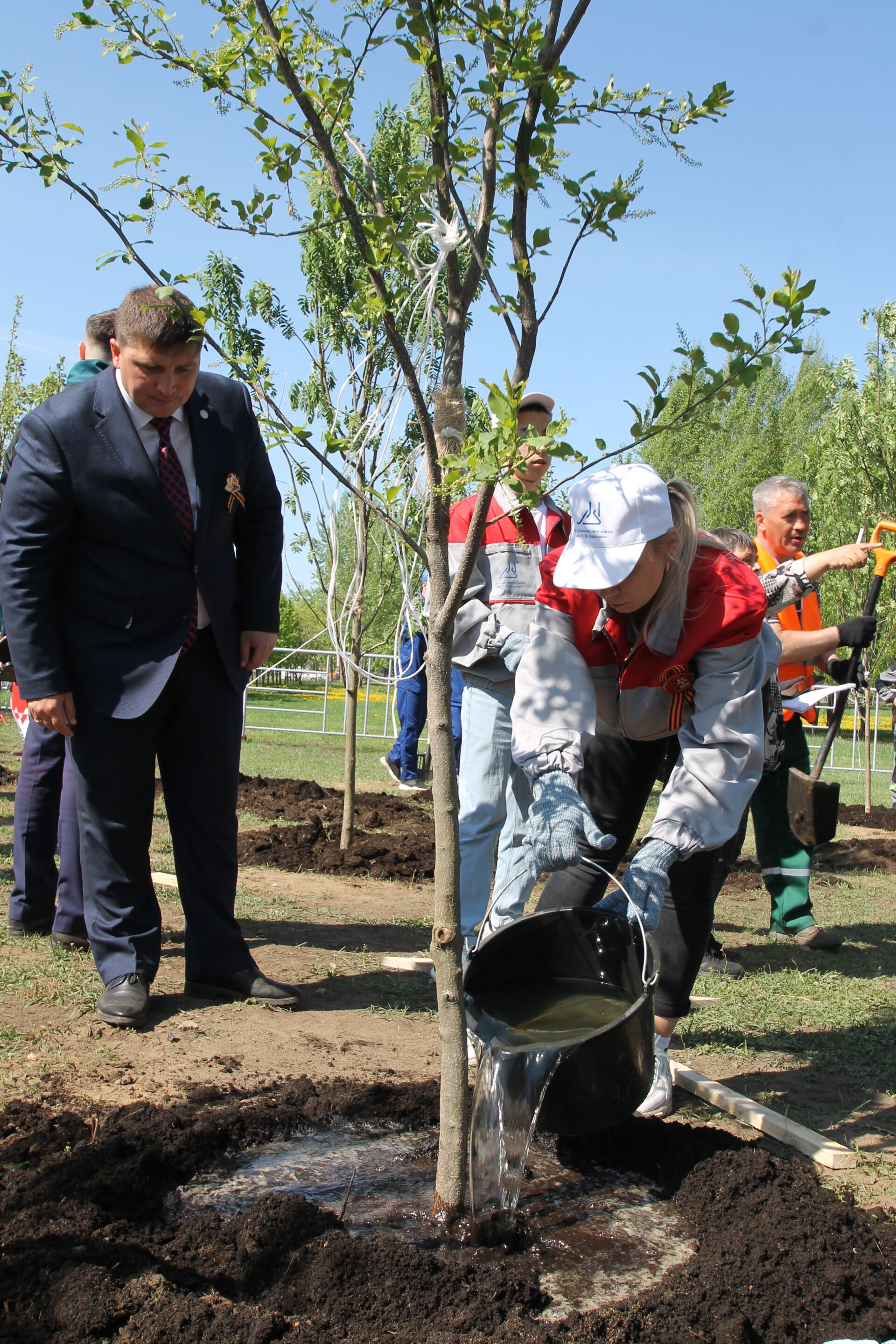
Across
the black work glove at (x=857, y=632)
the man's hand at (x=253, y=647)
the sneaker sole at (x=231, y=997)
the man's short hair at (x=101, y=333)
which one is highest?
the man's short hair at (x=101, y=333)

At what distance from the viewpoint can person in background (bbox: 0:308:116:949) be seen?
3.74 meters

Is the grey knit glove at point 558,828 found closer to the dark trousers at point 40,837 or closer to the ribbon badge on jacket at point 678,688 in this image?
the ribbon badge on jacket at point 678,688

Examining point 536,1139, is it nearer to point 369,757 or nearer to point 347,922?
point 347,922

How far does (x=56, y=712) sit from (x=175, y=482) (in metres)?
0.77

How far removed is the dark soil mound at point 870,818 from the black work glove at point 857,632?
4.14 meters

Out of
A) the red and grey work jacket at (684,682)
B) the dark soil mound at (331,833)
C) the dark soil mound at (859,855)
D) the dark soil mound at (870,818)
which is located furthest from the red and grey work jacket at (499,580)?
the dark soil mound at (870,818)

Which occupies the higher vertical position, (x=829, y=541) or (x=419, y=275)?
(x=829, y=541)

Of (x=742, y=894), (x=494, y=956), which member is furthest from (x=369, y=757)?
(x=494, y=956)

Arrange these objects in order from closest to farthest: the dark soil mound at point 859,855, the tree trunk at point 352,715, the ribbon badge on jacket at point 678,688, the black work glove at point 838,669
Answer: the ribbon badge on jacket at point 678,688 < the black work glove at point 838,669 < the tree trunk at point 352,715 < the dark soil mound at point 859,855

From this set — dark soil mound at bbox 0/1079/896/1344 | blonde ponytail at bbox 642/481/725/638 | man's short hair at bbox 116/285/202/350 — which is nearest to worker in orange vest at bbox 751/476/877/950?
blonde ponytail at bbox 642/481/725/638

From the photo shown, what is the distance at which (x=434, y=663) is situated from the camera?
2.15m

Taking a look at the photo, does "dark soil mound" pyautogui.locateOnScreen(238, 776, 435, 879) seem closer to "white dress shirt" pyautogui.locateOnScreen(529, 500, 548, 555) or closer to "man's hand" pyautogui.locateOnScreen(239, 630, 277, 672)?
"white dress shirt" pyautogui.locateOnScreen(529, 500, 548, 555)

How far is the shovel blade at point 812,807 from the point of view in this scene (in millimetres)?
4734

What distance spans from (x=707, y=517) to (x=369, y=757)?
12.7 m
